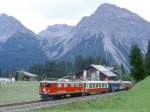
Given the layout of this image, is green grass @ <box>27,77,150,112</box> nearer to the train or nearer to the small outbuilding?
the train

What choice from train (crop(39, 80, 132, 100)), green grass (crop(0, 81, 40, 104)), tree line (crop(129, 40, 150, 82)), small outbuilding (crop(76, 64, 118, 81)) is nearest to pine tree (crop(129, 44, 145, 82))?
tree line (crop(129, 40, 150, 82))

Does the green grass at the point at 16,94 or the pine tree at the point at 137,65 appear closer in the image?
the green grass at the point at 16,94

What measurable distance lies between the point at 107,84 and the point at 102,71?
5580cm

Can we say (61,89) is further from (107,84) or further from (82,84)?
(107,84)

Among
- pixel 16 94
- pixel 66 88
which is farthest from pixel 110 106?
pixel 16 94

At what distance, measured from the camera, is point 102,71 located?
14950cm

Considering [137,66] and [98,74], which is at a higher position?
[98,74]

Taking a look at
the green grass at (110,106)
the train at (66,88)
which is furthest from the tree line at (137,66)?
the green grass at (110,106)

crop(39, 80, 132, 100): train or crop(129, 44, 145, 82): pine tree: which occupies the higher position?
crop(129, 44, 145, 82): pine tree

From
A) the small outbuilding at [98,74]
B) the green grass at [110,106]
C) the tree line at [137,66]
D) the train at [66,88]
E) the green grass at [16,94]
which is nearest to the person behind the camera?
the green grass at [110,106]

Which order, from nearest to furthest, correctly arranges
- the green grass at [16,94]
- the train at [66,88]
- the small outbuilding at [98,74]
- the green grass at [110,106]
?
1. the green grass at [110,106]
2. the train at [66,88]
3. the green grass at [16,94]
4. the small outbuilding at [98,74]

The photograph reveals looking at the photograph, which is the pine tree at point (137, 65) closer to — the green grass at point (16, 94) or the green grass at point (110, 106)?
the green grass at point (16, 94)

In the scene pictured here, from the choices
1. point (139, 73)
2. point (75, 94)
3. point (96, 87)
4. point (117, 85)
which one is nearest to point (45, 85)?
point (75, 94)

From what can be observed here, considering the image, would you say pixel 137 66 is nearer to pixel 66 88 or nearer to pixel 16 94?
pixel 16 94
